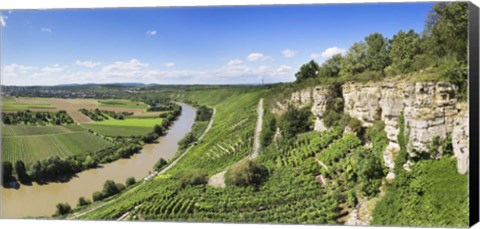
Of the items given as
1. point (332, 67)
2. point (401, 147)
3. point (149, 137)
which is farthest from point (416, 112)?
point (149, 137)

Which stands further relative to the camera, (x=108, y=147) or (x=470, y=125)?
(x=108, y=147)

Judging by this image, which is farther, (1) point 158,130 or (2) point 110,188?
(1) point 158,130

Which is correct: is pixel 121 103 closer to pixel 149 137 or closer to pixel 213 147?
pixel 149 137

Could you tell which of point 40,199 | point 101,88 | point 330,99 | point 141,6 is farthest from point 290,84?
point 40,199

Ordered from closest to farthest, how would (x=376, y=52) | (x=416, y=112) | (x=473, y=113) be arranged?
(x=473, y=113) < (x=416, y=112) < (x=376, y=52)

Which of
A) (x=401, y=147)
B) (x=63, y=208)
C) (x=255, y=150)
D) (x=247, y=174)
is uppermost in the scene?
(x=401, y=147)

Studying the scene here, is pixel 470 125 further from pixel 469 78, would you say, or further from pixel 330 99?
pixel 330 99

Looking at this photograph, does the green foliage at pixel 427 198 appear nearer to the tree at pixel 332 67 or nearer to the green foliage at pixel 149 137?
the tree at pixel 332 67

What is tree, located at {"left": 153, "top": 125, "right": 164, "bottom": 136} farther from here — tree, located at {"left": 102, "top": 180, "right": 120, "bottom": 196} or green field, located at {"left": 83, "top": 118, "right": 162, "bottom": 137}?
tree, located at {"left": 102, "top": 180, "right": 120, "bottom": 196}
